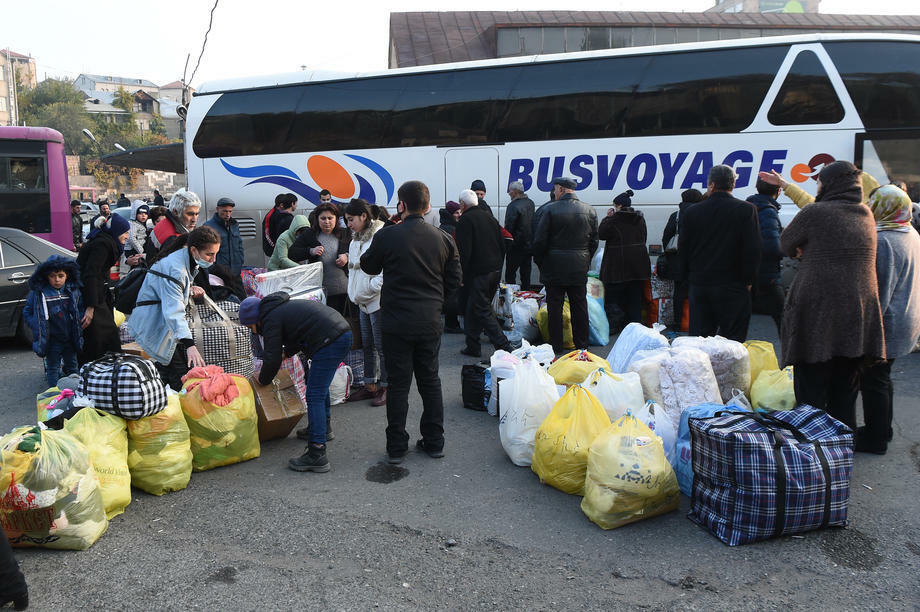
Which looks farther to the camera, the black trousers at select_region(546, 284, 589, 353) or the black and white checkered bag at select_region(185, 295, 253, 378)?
the black trousers at select_region(546, 284, 589, 353)

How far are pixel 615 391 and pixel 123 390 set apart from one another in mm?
3041

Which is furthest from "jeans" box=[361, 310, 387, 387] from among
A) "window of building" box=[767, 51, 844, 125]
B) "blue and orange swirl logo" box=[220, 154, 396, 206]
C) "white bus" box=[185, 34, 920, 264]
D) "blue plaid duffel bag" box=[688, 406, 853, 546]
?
"window of building" box=[767, 51, 844, 125]

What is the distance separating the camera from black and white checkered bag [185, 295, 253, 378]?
5559mm

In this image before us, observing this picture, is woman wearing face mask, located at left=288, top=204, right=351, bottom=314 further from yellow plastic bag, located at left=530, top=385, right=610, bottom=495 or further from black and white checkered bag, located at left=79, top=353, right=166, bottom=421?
yellow plastic bag, located at left=530, top=385, right=610, bottom=495

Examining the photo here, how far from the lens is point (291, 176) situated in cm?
1130

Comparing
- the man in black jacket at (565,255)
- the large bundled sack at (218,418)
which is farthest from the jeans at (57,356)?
the man in black jacket at (565,255)

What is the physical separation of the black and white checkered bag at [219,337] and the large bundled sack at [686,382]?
10.5ft

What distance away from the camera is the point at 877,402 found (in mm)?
4633

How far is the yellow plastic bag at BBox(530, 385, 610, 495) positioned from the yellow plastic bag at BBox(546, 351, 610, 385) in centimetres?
82

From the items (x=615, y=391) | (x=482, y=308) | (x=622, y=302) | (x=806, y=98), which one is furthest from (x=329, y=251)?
(x=806, y=98)

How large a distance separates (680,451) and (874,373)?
1526 millimetres

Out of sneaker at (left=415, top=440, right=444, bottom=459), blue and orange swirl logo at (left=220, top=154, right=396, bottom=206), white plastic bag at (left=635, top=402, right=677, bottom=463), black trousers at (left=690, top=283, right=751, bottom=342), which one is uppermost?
blue and orange swirl logo at (left=220, top=154, right=396, bottom=206)

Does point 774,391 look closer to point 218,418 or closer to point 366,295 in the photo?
point 366,295

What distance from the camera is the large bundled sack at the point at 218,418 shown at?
14.8ft
